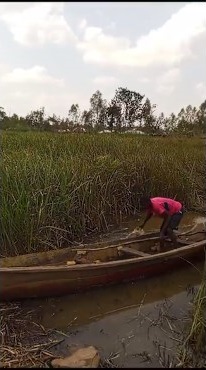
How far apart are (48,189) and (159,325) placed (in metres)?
2.25

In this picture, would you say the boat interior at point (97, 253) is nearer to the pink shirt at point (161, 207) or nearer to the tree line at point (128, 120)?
the pink shirt at point (161, 207)

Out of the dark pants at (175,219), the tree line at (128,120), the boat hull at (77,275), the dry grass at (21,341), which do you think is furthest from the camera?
the tree line at (128,120)

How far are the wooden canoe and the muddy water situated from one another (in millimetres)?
120

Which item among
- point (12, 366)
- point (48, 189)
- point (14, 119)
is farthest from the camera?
point (14, 119)

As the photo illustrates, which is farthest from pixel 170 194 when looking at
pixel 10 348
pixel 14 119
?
pixel 14 119

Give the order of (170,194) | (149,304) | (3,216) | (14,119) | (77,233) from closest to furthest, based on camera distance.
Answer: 1. (149,304)
2. (3,216)
3. (77,233)
4. (170,194)
5. (14,119)

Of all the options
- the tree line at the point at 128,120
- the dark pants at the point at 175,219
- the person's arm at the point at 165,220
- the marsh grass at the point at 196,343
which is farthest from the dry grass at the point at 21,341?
the tree line at the point at 128,120

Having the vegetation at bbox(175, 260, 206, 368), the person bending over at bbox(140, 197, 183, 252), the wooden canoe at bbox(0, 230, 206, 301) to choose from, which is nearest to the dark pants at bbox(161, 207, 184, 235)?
the person bending over at bbox(140, 197, 183, 252)

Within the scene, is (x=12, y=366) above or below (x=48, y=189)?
below

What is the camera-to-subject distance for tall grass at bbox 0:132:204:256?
459 cm

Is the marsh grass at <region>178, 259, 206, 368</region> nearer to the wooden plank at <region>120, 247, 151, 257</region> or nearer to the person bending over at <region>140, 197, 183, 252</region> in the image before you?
the wooden plank at <region>120, 247, 151, 257</region>

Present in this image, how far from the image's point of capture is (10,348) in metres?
2.97

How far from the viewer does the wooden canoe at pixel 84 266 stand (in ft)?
11.8

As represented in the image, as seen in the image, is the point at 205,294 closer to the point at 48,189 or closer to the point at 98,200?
the point at 48,189
